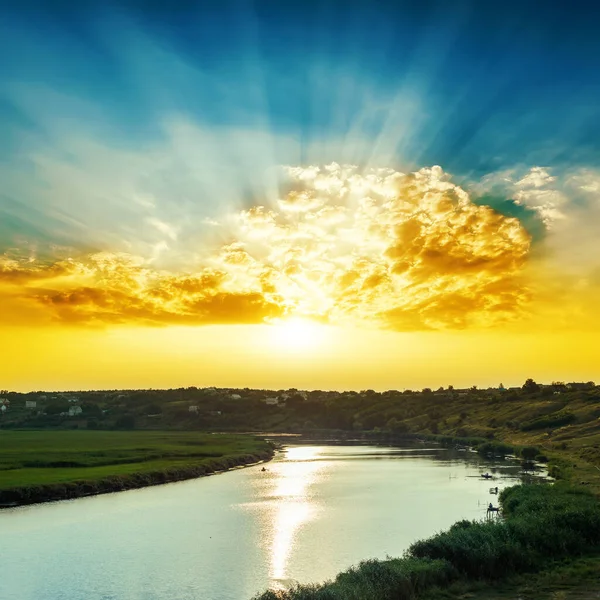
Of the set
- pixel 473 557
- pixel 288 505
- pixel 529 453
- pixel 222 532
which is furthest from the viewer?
pixel 529 453

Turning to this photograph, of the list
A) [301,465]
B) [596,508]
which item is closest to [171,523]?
[596,508]

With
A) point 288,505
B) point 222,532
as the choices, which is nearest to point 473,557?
point 222,532

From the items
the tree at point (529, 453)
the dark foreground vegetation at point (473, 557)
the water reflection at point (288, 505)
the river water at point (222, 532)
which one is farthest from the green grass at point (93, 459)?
the dark foreground vegetation at point (473, 557)

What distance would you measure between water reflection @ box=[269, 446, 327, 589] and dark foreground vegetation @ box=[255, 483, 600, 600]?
6.94 meters

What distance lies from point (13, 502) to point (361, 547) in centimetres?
3647

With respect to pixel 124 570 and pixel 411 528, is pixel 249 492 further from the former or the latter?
pixel 124 570

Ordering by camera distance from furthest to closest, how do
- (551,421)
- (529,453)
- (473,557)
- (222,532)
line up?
(551,421) < (529,453) < (222,532) < (473,557)

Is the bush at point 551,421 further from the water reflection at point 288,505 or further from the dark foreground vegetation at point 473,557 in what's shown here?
the dark foreground vegetation at point 473,557

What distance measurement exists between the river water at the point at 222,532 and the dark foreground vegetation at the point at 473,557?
6.38 metres

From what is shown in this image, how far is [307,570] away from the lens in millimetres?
38219

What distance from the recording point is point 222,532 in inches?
2014

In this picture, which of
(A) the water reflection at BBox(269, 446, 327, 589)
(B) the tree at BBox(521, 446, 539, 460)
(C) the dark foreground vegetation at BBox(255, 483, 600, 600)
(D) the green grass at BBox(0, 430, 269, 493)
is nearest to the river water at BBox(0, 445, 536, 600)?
(A) the water reflection at BBox(269, 446, 327, 589)

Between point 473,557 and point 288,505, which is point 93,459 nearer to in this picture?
point 288,505

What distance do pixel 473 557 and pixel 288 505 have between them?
113 feet
